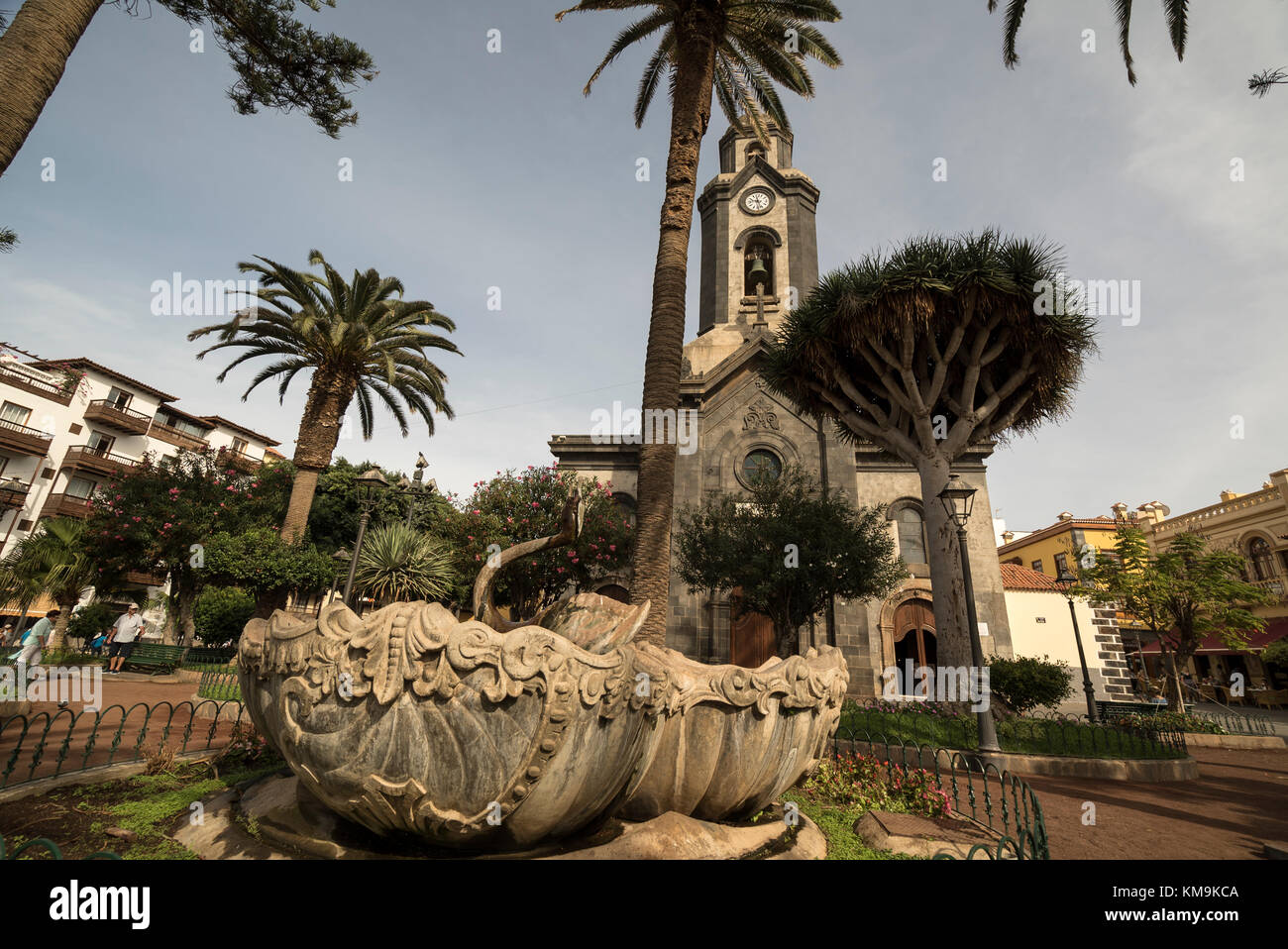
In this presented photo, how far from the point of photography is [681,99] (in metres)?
11.0

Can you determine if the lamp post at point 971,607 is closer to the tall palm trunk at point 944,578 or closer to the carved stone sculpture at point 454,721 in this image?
the tall palm trunk at point 944,578

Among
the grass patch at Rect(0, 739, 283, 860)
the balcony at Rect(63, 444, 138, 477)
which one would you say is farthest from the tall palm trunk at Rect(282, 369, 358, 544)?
the balcony at Rect(63, 444, 138, 477)

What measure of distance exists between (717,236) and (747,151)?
645 centimetres

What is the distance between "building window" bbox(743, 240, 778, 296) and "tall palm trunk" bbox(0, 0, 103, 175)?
23.8 meters

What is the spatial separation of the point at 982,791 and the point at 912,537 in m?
15.0

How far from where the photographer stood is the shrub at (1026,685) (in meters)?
14.4

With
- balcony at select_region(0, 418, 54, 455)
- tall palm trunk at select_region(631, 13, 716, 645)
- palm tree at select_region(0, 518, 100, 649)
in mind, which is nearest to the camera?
tall palm trunk at select_region(631, 13, 716, 645)

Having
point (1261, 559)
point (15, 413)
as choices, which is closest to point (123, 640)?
point (15, 413)

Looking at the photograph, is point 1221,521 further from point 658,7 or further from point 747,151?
point 658,7

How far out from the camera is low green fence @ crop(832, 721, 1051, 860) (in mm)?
4105

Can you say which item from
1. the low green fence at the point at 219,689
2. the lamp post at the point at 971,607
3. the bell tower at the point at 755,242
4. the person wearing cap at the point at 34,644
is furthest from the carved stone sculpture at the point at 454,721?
the bell tower at the point at 755,242

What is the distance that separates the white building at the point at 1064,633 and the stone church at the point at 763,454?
4.38 meters

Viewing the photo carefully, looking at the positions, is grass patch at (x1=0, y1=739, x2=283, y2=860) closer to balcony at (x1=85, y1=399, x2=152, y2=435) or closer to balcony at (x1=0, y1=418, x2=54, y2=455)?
balcony at (x1=0, y1=418, x2=54, y2=455)

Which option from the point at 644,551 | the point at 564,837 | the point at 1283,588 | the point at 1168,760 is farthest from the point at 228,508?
the point at 1283,588
